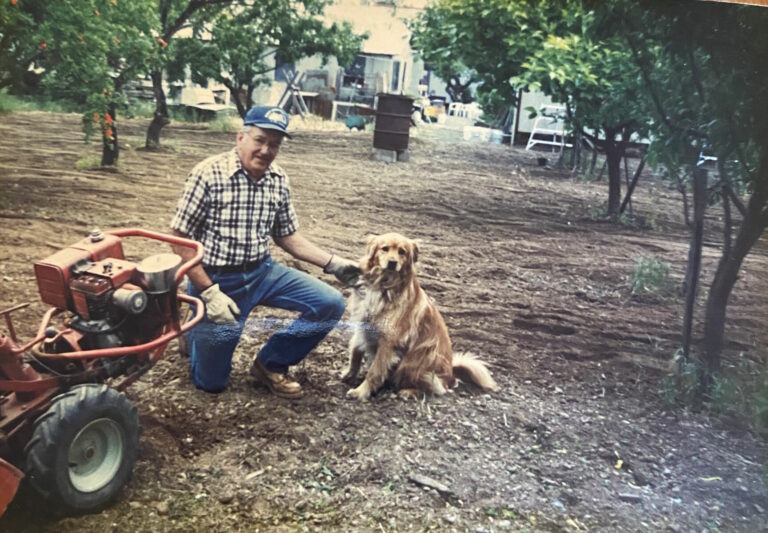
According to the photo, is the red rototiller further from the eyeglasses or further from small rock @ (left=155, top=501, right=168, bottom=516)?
the eyeglasses

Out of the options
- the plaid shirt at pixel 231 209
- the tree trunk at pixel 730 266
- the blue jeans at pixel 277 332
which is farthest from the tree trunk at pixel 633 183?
the plaid shirt at pixel 231 209

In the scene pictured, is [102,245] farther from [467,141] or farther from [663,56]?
[663,56]

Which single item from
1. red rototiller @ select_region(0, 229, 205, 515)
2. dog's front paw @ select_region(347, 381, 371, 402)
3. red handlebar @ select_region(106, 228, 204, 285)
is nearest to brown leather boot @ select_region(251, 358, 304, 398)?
dog's front paw @ select_region(347, 381, 371, 402)

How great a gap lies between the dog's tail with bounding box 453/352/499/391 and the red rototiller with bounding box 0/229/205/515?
33.5 inches

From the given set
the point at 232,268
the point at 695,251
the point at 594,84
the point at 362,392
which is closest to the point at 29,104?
the point at 232,268

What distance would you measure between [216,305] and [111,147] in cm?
55

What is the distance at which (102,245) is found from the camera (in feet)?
5.75

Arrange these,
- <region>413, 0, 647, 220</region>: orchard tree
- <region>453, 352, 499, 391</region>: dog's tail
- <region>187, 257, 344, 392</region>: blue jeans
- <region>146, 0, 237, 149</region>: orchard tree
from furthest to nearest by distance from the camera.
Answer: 1. <region>453, 352, 499, 391</region>: dog's tail
2. <region>413, 0, 647, 220</region>: orchard tree
3. <region>187, 257, 344, 392</region>: blue jeans
4. <region>146, 0, 237, 149</region>: orchard tree

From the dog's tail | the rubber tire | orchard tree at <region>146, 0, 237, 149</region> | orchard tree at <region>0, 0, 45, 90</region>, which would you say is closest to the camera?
the rubber tire

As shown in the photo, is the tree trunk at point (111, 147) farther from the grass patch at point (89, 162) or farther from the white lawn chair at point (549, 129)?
the white lawn chair at point (549, 129)

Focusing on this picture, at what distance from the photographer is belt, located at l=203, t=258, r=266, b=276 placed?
75.9 inches

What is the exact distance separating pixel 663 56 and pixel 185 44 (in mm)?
1491

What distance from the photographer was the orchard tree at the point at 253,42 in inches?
73.2

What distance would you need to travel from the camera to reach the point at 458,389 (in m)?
2.15
